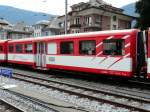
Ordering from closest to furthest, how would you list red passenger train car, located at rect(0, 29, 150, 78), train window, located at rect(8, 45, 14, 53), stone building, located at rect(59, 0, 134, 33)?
red passenger train car, located at rect(0, 29, 150, 78), train window, located at rect(8, 45, 14, 53), stone building, located at rect(59, 0, 134, 33)

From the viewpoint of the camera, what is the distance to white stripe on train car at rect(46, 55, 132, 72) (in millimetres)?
17234

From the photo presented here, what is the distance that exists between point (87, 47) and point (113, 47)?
2318 mm

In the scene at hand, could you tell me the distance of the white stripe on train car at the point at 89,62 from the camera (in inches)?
679

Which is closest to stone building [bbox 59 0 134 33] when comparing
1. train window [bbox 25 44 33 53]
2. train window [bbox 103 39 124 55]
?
train window [bbox 25 44 33 53]

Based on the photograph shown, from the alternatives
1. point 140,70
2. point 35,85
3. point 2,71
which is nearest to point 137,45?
point 140,70

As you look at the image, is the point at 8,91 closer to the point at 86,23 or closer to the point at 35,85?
the point at 35,85

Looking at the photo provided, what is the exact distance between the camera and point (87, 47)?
19891mm

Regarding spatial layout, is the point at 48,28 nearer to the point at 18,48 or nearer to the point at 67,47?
the point at 18,48

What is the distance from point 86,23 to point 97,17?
2.78 m

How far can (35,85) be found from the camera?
18531 millimetres

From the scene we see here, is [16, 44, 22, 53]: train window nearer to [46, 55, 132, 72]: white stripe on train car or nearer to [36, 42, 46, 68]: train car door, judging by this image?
[36, 42, 46, 68]: train car door

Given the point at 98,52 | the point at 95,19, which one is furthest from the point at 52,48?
the point at 95,19

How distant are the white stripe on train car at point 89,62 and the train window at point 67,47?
0.36 metres

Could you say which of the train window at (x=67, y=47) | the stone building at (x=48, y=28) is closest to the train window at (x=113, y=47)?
the train window at (x=67, y=47)
